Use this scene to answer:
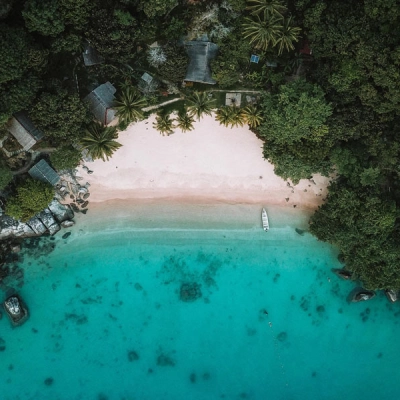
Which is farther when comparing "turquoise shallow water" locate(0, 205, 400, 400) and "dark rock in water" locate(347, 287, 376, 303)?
"dark rock in water" locate(347, 287, 376, 303)

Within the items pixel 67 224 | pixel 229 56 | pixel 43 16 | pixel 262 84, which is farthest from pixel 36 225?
pixel 262 84

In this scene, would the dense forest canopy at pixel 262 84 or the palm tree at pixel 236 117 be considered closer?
the dense forest canopy at pixel 262 84

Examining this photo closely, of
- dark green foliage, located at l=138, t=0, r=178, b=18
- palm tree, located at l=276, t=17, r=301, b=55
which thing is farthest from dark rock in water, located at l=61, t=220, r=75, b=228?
palm tree, located at l=276, t=17, r=301, b=55

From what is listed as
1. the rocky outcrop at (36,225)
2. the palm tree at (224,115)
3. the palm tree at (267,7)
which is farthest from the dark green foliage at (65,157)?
the palm tree at (267,7)

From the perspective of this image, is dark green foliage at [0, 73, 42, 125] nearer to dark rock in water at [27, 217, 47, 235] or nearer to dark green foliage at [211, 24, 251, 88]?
dark rock in water at [27, 217, 47, 235]

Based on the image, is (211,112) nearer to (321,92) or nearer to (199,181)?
(199,181)

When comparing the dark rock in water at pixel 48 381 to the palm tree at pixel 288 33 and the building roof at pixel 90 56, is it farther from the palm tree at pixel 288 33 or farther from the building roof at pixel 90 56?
the palm tree at pixel 288 33

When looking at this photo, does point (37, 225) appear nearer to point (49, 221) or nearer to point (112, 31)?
point (49, 221)

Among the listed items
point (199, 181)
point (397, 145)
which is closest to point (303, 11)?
point (397, 145)

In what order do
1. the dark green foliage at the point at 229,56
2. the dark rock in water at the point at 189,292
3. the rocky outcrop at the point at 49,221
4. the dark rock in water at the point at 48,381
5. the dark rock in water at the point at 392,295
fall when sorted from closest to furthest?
1. the dark green foliage at the point at 229,56
2. the rocky outcrop at the point at 49,221
3. the dark rock in water at the point at 48,381
4. the dark rock in water at the point at 189,292
5. the dark rock in water at the point at 392,295
